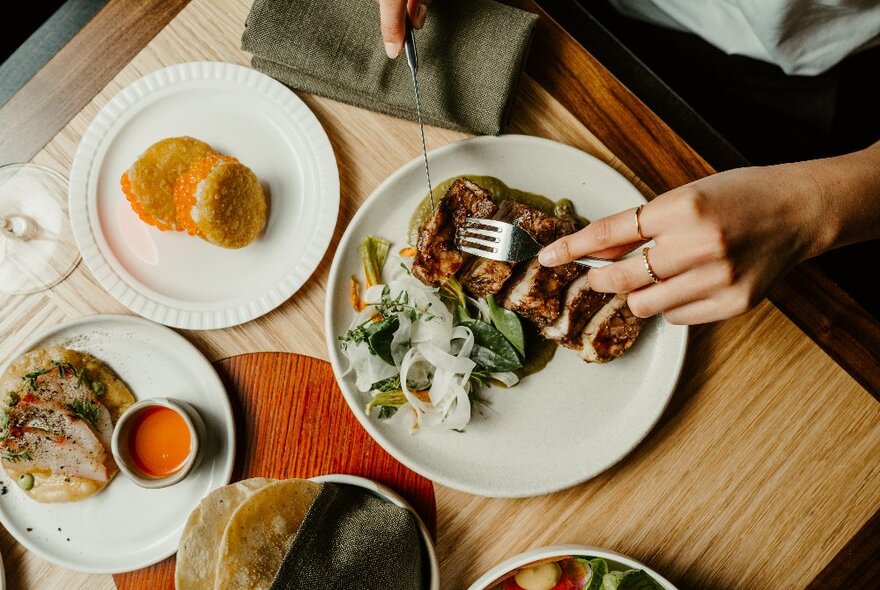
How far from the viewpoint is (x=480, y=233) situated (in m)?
2.11

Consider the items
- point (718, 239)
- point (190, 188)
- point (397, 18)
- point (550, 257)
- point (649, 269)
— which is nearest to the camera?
point (718, 239)

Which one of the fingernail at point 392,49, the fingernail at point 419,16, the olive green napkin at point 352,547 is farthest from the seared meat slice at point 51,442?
the fingernail at point 419,16

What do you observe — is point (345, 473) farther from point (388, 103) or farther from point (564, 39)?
point (564, 39)

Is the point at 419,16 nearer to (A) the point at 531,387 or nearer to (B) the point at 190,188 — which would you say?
(B) the point at 190,188

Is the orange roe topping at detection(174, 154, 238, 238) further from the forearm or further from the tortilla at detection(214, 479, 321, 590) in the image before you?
the forearm

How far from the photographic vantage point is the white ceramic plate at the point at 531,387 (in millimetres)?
2139

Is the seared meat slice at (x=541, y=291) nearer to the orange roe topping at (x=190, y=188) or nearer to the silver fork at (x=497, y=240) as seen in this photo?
the silver fork at (x=497, y=240)

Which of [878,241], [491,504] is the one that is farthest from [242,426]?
[878,241]

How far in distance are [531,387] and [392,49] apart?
4.08 ft

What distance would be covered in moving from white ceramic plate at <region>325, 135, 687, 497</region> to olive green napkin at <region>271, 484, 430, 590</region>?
0.21 meters

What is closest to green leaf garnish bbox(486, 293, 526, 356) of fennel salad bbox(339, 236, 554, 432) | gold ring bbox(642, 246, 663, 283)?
fennel salad bbox(339, 236, 554, 432)

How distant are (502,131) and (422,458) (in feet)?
3.86

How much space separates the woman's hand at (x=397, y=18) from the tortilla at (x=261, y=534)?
1.45 meters

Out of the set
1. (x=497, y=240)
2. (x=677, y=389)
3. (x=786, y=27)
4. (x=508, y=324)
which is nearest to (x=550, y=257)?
(x=497, y=240)
